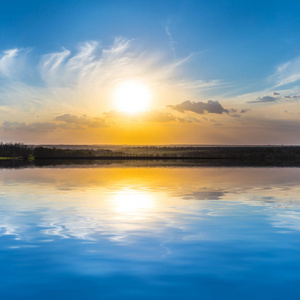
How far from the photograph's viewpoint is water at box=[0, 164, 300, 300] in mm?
9211

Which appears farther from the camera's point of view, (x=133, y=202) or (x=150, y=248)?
(x=133, y=202)

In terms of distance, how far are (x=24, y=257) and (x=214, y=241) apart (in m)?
5.99

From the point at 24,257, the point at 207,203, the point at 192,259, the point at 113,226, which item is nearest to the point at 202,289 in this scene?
the point at 192,259

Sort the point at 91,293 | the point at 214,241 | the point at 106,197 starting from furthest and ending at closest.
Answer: the point at 106,197 → the point at 214,241 → the point at 91,293

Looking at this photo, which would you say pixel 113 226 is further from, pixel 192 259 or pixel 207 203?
pixel 207 203

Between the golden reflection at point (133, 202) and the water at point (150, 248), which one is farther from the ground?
the golden reflection at point (133, 202)

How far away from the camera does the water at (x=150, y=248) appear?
9211mm

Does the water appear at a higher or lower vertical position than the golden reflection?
lower

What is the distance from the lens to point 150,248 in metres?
12.3

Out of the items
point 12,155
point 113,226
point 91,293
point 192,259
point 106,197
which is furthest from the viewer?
point 12,155

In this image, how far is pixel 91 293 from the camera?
29.1ft

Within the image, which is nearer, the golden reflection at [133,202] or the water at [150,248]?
the water at [150,248]

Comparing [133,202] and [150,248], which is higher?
[133,202]

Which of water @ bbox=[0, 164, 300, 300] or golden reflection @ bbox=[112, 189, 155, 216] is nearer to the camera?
water @ bbox=[0, 164, 300, 300]
